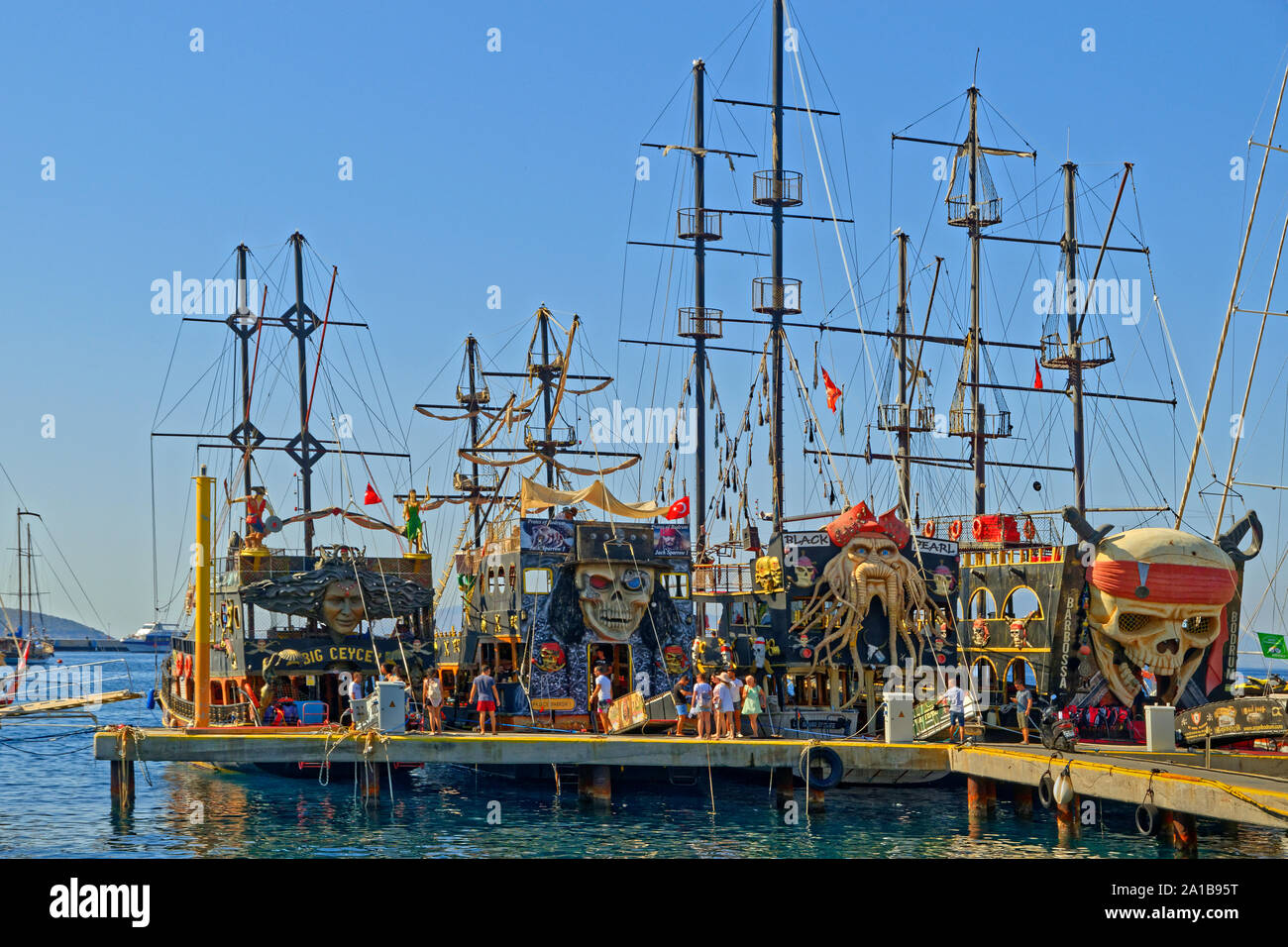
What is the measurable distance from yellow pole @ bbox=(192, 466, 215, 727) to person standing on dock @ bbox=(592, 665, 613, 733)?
8868 millimetres

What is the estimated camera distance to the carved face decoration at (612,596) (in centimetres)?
4031

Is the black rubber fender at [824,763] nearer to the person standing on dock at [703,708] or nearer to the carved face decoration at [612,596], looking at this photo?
the person standing on dock at [703,708]

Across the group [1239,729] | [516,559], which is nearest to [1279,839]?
[1239,729]

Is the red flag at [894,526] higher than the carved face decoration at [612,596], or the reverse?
the red flag at [894,526]

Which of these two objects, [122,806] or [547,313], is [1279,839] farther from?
[547,313]

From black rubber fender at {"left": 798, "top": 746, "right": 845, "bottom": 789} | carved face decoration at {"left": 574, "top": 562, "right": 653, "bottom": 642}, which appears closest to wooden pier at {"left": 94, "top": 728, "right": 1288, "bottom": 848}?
black rubber fender at {"left": 798, "top": 746, "right": 845, "bottom": 789}

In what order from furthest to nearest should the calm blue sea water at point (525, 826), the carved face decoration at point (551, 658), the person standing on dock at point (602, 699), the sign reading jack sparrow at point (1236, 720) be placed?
the carved face decoration at point (551, 658)
the person standing on dock at point (602, 699)
the sign reading jack sparrow at point (1236, 720)
the calm blue sea water at point (525, 826)

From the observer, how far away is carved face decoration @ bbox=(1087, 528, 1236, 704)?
37.9 m

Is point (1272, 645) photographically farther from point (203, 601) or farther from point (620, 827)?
point (203, 601)

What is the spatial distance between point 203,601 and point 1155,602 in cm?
2301

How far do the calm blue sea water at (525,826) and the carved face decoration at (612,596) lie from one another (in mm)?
4408

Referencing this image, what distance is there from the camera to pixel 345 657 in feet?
A: 134

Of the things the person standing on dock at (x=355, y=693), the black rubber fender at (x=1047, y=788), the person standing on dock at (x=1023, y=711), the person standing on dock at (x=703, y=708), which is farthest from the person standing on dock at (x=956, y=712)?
the person standing on dock at (x=355, y=693)
